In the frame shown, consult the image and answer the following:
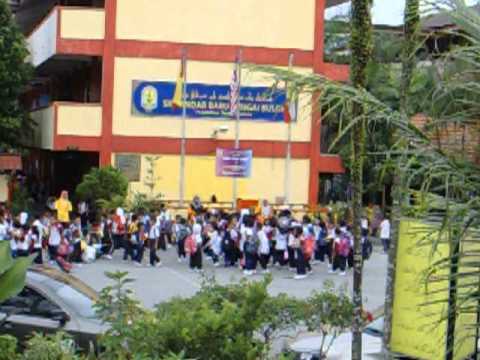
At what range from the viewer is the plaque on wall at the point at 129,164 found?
103 feet

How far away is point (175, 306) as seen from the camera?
5965 mm

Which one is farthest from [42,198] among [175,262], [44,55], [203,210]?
[175,262]

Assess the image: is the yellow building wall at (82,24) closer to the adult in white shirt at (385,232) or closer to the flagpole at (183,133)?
the flagpole at (183,133)

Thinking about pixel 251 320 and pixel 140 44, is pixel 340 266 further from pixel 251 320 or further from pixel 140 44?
pixel 251 320

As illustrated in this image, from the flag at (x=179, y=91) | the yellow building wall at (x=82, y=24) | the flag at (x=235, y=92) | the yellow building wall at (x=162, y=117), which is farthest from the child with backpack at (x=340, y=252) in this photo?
the yellow building wall at (x=82, y=24)

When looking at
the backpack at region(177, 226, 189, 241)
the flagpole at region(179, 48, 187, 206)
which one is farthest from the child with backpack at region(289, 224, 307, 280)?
the flagpole at region(179, 48, 187, 206)

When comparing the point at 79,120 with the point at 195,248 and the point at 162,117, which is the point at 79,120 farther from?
the point at 195,248

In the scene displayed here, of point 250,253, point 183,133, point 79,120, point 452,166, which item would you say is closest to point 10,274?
point 452,166

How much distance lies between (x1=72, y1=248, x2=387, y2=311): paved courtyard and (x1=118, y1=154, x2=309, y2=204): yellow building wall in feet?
23.5

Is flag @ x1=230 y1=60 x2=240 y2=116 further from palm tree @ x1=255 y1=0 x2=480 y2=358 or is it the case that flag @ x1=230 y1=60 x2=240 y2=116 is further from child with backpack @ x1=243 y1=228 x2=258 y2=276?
palm tree @ x1=255 y1=0 x2=480 y2=358

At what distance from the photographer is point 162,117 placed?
31.5 m

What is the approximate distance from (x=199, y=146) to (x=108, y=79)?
3.91 meters

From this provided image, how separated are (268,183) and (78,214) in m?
7.03

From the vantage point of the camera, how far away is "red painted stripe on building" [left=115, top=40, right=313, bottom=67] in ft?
103
